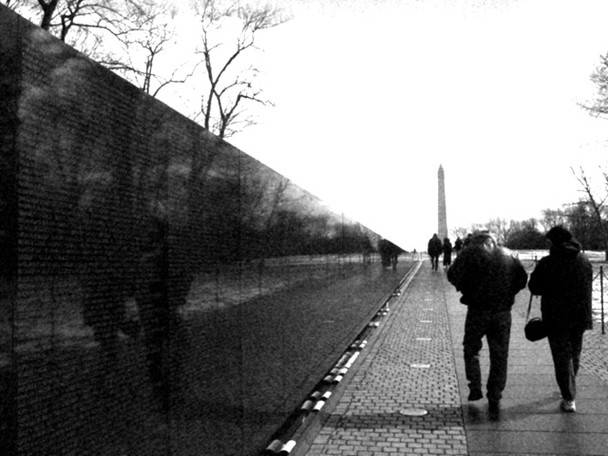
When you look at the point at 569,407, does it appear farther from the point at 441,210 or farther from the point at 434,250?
the point at 441,210

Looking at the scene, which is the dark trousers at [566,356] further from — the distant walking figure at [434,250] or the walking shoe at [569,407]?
the distant walking figure at [434,250]

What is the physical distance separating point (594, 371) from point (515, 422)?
3054 mm

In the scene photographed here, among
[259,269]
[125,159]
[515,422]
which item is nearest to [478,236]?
[515,422]

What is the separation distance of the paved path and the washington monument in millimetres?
58858

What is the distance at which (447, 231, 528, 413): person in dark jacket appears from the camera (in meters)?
6.73

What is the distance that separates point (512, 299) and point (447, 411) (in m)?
1.17

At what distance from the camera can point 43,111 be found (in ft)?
8.03

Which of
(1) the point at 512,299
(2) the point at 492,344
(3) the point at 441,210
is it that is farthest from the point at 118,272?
(3) the point at 441,210

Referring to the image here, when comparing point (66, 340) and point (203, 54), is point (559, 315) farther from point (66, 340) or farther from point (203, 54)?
point (203, 54)

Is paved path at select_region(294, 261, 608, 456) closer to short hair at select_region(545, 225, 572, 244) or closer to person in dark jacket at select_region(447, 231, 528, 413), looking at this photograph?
person in dark jacket at select_region(447, 231, 528, 413)

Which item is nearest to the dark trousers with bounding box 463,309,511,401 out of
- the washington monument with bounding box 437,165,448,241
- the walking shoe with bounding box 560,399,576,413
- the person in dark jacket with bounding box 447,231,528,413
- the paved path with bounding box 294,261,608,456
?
the person in dark jacket with bounding box 447,231,528,413

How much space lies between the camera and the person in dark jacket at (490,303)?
673 centimetres

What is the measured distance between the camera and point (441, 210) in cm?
7075

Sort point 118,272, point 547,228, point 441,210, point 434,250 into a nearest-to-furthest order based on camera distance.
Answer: point 118,272 < point 434,250 < point 441,210 < point 547,228
